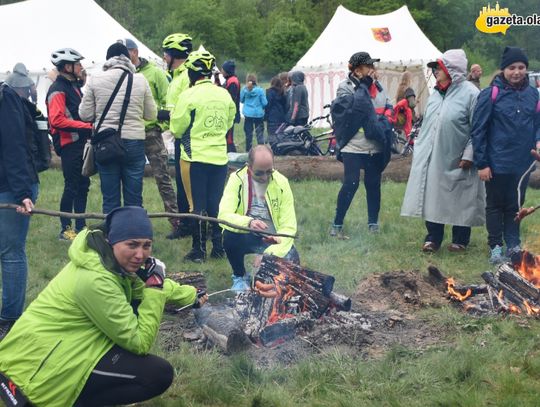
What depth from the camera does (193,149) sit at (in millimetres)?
7910

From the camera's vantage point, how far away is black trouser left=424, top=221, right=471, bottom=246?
8398mm

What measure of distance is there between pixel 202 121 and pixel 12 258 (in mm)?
2728

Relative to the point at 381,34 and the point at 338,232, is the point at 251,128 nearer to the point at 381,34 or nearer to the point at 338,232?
the point at 381,34

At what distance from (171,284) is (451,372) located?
1.80 meters

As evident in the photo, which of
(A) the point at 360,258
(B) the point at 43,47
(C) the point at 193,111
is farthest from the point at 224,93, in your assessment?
(B) the point at 43,47

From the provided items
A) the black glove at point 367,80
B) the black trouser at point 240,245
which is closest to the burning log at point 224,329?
the black trouser at point 240,245

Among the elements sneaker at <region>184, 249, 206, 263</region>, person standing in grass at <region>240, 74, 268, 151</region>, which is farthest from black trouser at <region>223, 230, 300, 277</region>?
person standing in grass at <region>240, 74, 268, 151</region>

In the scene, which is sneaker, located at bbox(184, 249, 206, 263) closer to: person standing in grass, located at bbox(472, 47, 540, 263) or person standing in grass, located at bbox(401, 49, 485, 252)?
person standing in grass, located at bbox(401, 49, 485, 252)

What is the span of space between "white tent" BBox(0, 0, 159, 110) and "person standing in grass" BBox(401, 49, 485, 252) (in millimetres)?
10866

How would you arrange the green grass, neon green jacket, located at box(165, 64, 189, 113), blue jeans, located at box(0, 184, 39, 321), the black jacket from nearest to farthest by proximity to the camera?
the green grass
the black jacket
blue jeans, located at box(0, 184, 39, 321)
neon green jacket, located at box(165, 64, 189, 113)

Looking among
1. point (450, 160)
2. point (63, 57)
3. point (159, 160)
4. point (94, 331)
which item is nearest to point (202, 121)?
point (159, 160)

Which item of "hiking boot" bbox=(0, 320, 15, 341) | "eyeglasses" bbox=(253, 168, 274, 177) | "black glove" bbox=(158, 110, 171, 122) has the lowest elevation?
"hiking boot" bbox=(0, 320, 15, 341)

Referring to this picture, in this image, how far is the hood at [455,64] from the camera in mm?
8039

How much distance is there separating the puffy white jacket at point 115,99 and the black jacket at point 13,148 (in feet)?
6.95
